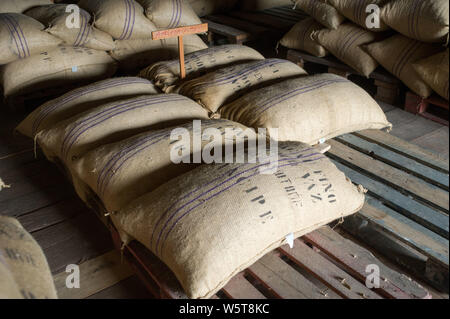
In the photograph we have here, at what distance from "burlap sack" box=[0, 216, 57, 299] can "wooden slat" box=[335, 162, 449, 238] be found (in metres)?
1.37

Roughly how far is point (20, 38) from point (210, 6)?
2.27 metres

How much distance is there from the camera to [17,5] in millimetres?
3889

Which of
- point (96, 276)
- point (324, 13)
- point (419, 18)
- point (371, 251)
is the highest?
point (419, 18)

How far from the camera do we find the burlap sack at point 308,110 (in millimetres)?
2479

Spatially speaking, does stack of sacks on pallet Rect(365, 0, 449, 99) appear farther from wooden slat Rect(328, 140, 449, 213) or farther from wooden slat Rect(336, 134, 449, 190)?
wooden slat Rect(328, 140, 449, 213)

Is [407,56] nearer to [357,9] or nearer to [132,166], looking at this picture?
[357,9]

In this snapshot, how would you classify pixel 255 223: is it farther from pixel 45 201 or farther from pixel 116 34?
pixel 116 34

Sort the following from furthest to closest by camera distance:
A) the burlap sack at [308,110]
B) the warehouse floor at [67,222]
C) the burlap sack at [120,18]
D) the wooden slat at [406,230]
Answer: the burlap sack at [120,18], the burlap sack at [308,110], the warehouse floor at [67,222], the wooden slat at [406,230]

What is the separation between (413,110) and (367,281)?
5.51 feet

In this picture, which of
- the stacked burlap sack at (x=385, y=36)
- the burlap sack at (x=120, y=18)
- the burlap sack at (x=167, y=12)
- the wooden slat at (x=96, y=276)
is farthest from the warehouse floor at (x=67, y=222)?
the burlap sack at (x=167, y=12)

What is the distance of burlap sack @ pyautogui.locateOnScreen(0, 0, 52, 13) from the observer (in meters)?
3.83

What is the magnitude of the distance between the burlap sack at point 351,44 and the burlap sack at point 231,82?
709mm

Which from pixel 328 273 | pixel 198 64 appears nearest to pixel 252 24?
pixel 198 64

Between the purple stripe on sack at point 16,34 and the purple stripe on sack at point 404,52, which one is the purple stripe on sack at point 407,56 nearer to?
the purple stripe on sack at point 404,52
